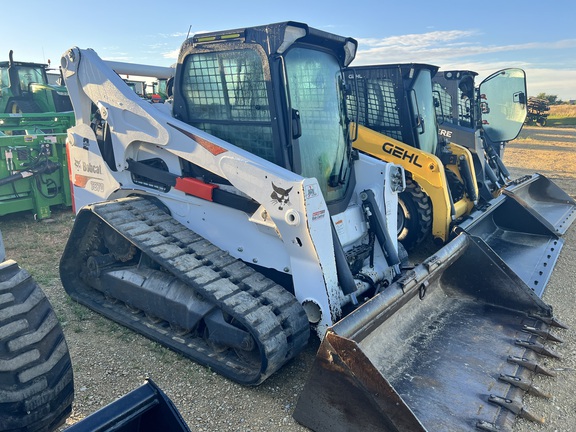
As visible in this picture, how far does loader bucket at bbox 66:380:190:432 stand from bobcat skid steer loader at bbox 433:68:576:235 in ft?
21.1

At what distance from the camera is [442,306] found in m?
3.97

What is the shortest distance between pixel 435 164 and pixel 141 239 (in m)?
3.89

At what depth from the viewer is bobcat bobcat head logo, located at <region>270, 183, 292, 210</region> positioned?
330cm

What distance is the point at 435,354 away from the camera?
3.29 meters

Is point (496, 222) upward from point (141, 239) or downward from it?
downward

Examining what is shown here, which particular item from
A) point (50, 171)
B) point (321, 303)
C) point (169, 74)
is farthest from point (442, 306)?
point (50, 171)

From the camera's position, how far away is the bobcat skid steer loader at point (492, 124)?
25.6 ft

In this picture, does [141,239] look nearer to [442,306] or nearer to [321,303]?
[321,303]

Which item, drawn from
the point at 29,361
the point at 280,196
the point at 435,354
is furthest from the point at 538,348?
the point at 29,361

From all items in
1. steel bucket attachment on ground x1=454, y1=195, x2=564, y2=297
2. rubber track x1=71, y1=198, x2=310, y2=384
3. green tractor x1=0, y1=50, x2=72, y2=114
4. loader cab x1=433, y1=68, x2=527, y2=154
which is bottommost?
steel bucket attachment on ground x1=454, y1=195, x2=564, y2=297

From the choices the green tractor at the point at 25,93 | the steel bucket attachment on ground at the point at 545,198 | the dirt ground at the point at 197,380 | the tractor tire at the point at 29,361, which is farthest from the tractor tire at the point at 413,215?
the green tractor at the point at 25,93

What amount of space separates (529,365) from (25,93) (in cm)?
1213

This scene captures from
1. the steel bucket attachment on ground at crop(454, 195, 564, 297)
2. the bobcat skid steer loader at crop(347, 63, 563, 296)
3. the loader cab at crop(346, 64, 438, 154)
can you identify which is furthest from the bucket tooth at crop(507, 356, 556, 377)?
the loader cab at crop(346, 64, 438, 154)

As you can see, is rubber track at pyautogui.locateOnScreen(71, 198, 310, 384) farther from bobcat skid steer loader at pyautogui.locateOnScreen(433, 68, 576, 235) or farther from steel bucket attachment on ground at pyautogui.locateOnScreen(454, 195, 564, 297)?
bobcat skid steer loader at pyautogui.locateOnScreen(433, 68, 576, 235)
